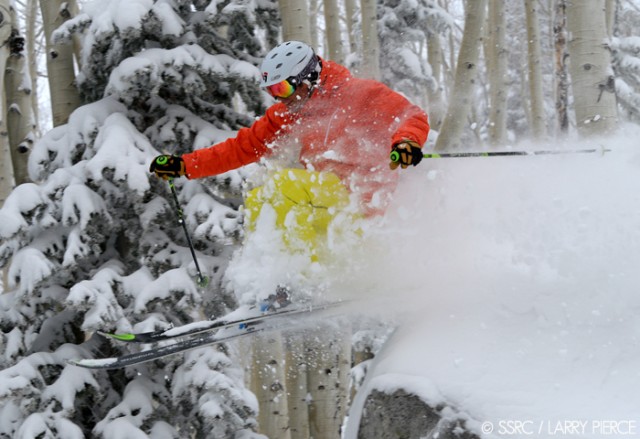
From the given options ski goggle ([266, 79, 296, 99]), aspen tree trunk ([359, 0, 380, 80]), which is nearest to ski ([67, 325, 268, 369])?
ski goggle ([266, 79, 296, 99])

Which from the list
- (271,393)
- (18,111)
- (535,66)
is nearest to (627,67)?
(535,66)

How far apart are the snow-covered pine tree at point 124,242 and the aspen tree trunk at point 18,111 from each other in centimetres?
183

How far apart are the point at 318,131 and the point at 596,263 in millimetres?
2059

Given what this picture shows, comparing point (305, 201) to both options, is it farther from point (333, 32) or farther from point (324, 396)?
point (333, 32)

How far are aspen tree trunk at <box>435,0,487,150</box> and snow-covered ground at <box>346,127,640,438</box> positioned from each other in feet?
8.38

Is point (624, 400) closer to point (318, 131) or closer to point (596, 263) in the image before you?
point (596, 263)

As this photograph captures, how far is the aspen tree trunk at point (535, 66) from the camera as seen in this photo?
1116 cm

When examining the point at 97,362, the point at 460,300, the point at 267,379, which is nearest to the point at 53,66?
the point at 97,362

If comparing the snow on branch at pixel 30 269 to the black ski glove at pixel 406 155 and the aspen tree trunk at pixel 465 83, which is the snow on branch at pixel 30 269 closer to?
the black ski glove at pixel 406 155

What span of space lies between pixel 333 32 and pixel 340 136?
6759 millimetres

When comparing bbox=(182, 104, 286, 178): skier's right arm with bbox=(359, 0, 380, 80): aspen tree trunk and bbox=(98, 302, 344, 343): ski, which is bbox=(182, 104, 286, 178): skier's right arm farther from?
bbox=(359, 0, 380, 80): aspen tree trunk

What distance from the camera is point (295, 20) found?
6336 millimetres

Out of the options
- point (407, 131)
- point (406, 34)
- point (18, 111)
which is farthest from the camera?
point (406, 34)

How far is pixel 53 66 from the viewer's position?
280 inches
